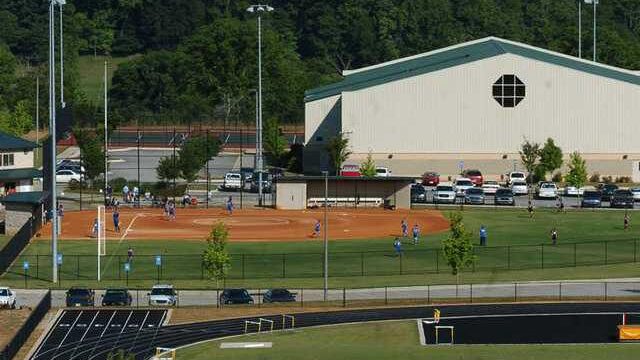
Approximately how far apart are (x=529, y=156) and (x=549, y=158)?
7.13 feet

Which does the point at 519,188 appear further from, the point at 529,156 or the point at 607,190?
the point at 607,190

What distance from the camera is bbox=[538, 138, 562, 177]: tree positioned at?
495 feet

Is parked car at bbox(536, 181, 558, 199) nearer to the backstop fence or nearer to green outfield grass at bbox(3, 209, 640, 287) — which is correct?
green outfield grass at bbox(3, 209, 640, 287)

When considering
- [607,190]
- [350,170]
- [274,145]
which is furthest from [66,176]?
[607,190]

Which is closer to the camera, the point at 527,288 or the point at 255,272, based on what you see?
the point at 527,288

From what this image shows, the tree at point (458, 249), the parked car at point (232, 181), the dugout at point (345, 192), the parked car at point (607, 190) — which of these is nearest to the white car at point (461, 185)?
the dugout at point (345, 192)

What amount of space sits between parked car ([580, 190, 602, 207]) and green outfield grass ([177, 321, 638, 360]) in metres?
53.2

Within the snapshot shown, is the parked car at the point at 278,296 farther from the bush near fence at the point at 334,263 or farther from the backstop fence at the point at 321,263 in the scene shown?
the bush near fence at the point at 334,263

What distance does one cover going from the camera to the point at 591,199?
13575 cm

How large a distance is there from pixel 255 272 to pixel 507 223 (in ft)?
89.7

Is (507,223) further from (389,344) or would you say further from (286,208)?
(389,344)

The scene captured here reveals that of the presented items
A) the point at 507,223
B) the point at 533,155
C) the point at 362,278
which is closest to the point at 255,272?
the point at 362,278

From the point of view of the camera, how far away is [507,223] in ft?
409

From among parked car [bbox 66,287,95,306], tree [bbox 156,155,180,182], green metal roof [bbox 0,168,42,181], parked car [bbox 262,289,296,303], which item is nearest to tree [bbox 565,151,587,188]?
tree [bbox 156,155,180,182]
